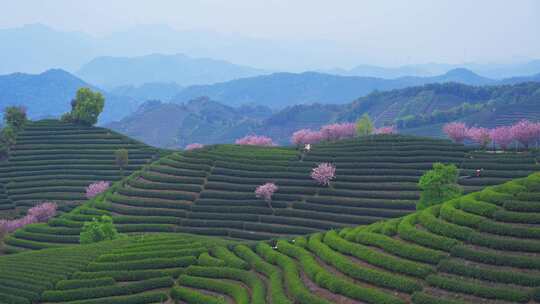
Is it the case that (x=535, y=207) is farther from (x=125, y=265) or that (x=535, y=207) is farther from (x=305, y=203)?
(x=305, y=203)

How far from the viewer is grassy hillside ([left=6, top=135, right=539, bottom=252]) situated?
67.7 metres

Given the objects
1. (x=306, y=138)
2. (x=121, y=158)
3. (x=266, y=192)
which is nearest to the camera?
(x=266, y=192)

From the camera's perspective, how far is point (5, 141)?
101375 mm

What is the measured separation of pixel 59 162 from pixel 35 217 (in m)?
23.0

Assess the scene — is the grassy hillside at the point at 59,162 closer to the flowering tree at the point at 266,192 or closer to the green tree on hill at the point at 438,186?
the flowering tree at the point at 266,192

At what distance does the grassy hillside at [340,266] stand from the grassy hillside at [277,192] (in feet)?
68.1

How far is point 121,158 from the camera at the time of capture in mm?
93562

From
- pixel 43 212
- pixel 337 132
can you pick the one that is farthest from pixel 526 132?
pixel 43 212

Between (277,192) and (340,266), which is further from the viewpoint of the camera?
(277,192)

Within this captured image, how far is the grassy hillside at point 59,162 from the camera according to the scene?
8875 centimetres

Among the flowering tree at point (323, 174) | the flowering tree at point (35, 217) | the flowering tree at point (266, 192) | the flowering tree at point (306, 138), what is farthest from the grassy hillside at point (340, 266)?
the flowering tree at point (306, 138)

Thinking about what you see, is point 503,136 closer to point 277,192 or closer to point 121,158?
point 277,192

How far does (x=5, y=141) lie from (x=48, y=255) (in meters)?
62.1

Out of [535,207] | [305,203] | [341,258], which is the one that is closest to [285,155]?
[305,203]
